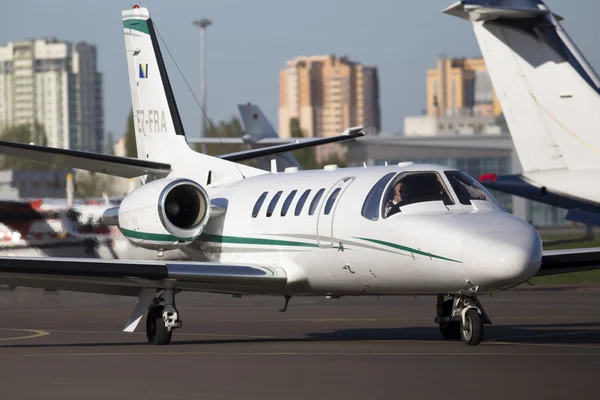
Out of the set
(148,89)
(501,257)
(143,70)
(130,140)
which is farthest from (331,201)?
(130,140)

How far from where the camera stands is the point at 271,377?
1180 centimetres

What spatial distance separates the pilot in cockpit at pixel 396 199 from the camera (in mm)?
15469

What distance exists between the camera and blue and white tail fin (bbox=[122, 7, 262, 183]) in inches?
827

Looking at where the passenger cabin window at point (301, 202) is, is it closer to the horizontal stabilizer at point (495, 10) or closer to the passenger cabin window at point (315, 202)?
the passenger cabin window at point (315, 202)

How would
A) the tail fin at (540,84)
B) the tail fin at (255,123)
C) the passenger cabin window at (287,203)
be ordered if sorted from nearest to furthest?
1. the passenger cabin window at (287,203)
2. the tail fin at (540,84)
3. the tail fin at (255,123)

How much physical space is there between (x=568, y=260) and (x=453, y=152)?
225ft

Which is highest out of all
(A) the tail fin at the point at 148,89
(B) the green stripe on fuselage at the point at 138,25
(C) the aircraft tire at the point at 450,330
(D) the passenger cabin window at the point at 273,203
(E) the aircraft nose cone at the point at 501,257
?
(B) the green stripe on fuselage at the point at 138,25

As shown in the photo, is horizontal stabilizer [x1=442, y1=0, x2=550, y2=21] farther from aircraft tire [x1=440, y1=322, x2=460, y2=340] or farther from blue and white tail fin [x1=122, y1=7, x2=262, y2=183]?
aircraft tire [x1=440, y1=322, x2=460, y2=340]

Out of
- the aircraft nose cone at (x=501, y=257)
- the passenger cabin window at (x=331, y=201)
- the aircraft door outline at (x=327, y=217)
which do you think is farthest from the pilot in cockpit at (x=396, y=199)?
the aircraft nose cone at (x=501, y=257)

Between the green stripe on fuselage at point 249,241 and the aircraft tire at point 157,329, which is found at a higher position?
the green stripe on fuselage at point 249,241

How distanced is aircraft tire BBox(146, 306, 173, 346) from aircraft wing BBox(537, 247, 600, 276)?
4911 millimetres

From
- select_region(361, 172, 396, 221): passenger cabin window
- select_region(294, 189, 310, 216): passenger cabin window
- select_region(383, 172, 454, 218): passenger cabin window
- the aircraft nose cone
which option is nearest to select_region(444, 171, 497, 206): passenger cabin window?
select_region(383, 172, 454, 218): passenger cabin window

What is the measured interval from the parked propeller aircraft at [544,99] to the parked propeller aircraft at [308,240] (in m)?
5.25

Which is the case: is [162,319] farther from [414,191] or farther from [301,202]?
[414,191]
